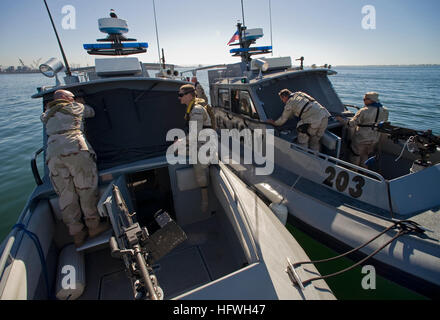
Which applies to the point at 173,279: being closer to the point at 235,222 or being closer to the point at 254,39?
the point at 235,222

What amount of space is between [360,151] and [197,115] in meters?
3.40

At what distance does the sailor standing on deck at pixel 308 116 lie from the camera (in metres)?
3.97

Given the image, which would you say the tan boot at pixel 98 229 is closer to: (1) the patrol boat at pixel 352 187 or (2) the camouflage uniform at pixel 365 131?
(1) the patrol boat at pixel 352 187

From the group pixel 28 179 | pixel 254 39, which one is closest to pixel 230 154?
pixel 254 39

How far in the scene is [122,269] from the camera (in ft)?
9.58

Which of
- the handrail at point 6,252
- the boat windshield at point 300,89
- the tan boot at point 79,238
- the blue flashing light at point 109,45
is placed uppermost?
the blue flashing light at point 109,45

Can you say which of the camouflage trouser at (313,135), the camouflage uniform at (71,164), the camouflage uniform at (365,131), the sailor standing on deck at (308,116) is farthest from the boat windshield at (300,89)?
the camouflage uniform at (71,164)

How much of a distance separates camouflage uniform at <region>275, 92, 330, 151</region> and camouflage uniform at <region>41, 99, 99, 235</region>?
351cm

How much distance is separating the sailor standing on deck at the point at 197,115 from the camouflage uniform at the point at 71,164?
1.34 metres

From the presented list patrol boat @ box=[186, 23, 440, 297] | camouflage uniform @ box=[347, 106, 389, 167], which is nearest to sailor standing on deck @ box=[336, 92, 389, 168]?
camouflage uniform @ box=[347, 106, 389, 167]

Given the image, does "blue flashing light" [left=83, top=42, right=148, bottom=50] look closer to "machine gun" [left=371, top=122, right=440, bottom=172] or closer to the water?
the water

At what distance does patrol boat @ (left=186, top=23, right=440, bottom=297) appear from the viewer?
2.48m

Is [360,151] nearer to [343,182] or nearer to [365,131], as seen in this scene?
[365,131]

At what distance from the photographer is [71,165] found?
8.29 feet
